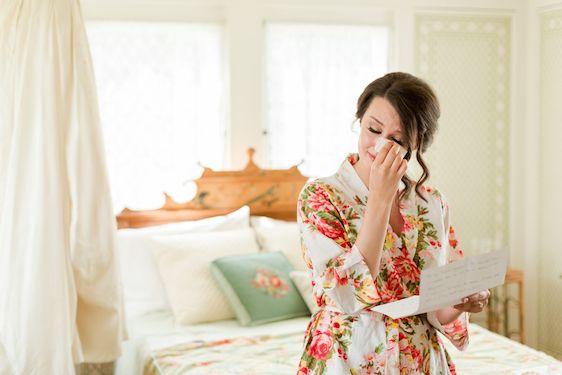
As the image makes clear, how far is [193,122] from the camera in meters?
4.13

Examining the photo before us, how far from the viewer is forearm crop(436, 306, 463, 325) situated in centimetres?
176

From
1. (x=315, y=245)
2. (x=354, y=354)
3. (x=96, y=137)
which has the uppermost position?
(x=96, y=137)

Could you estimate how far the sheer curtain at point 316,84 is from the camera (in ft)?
13.9

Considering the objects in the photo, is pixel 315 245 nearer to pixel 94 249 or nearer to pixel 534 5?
pixel 94 249

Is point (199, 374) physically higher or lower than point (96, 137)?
lower

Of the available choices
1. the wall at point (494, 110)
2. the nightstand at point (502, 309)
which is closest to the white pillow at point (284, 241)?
the wall at point (494, 110)

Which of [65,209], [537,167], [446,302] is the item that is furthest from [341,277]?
[537,167]

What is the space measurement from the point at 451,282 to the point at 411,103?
43 centimetres

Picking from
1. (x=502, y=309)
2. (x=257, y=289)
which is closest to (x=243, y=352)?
(x=257, y=289)

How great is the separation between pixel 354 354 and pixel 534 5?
3.32m

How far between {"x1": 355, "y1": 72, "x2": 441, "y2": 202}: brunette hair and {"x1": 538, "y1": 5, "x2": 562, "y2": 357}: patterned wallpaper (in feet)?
8.99

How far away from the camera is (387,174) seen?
161 cm

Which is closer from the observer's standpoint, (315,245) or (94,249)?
(315,245)

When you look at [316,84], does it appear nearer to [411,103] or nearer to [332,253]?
[411,103]
